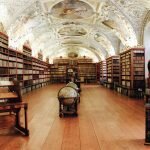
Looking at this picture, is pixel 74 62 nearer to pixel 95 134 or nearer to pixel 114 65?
pixel 114 65

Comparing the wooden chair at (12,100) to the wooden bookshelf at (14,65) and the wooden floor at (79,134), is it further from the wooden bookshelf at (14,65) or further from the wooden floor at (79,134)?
the wooden bookshelf at (14,65)

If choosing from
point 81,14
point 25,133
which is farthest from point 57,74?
point 25,133

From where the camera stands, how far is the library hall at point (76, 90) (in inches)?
224

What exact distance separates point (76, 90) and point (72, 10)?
9.68m

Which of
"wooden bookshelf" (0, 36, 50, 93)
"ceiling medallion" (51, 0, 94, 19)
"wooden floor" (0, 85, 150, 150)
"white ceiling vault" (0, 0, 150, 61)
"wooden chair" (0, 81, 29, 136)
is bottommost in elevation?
"wooden floor" (0, 85, 150, 150)

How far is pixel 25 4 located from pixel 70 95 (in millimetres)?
8399

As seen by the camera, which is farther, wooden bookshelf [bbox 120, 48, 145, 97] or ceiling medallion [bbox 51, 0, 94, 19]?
ceiling medallion [bbox 51, 0, 94, 19]

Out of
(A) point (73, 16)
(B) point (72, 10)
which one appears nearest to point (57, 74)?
(A) point (73, 16)

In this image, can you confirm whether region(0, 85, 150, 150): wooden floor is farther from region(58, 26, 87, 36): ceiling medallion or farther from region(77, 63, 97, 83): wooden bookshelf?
region(77, 63, 97, 83): wooden bookshelf

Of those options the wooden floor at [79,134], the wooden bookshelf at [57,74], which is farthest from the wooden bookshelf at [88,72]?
the wooden floor at [79,134]

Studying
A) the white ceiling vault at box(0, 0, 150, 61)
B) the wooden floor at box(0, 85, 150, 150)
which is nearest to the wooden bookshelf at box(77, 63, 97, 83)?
the white ceiling vault at box(0, 0, 150, 61)

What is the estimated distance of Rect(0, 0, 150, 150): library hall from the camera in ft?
18.7

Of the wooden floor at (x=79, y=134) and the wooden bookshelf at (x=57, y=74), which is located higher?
the wooden bookshelf at (x=57, y=74)

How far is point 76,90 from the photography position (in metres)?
9.70
